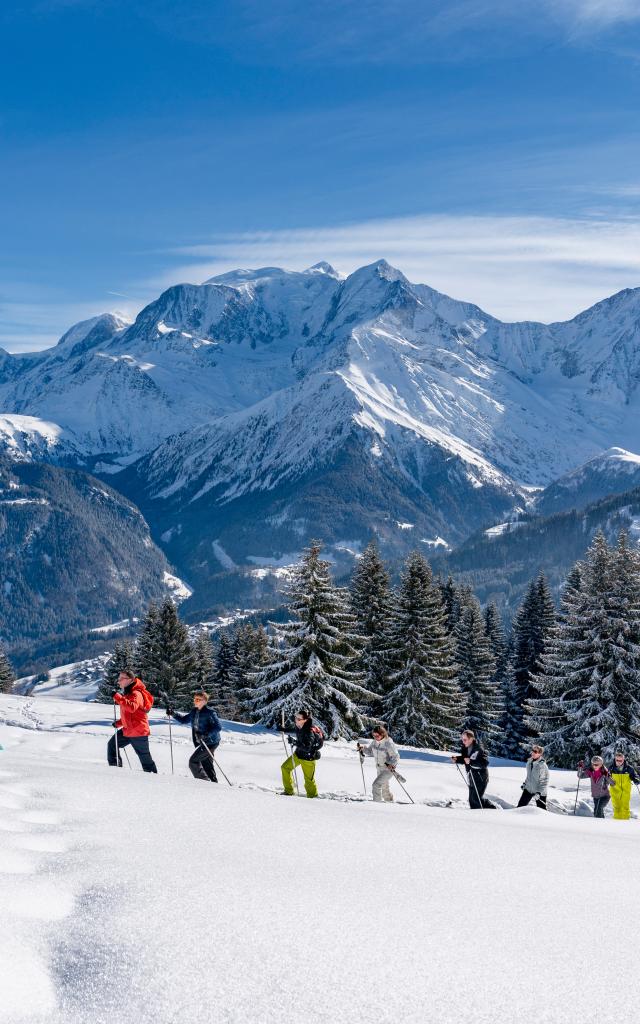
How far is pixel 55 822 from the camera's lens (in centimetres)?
963

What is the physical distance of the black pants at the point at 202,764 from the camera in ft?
54.4

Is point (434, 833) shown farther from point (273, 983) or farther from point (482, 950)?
point (273, 983)

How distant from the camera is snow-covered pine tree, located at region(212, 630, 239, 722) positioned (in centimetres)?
5344

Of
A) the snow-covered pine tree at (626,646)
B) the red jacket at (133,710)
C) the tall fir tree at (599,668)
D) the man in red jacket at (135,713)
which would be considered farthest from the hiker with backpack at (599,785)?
the snow-covered pine tree at (626,646)

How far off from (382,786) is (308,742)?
2194 mm

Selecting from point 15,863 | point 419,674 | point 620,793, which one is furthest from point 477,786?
point 419,674

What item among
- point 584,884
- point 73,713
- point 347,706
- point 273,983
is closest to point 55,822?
point 273,983

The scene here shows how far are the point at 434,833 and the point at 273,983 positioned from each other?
613 centimetres

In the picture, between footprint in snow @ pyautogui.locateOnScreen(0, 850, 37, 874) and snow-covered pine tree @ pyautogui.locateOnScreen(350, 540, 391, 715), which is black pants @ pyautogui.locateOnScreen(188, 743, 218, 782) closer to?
footprint in snow @ pyautogui.locateOnScreen(0, 850, 37, 874)

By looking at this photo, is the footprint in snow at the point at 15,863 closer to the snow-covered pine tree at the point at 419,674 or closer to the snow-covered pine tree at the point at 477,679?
the snow-covered pine tree at the point at 419,674

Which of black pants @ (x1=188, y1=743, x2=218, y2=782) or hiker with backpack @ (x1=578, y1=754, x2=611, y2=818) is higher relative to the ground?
black pants @ (x1=188, y1=743, x2=218, y2=782)

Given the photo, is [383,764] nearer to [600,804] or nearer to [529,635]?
[600,804]

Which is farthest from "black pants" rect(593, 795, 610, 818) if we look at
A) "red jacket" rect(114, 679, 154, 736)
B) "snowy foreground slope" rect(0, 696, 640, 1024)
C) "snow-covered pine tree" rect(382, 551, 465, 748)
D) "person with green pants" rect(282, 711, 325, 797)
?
"snow-covered pine tree" rect(382, 551, 465, 748)

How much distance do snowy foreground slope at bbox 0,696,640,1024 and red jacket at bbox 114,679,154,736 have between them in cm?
290
